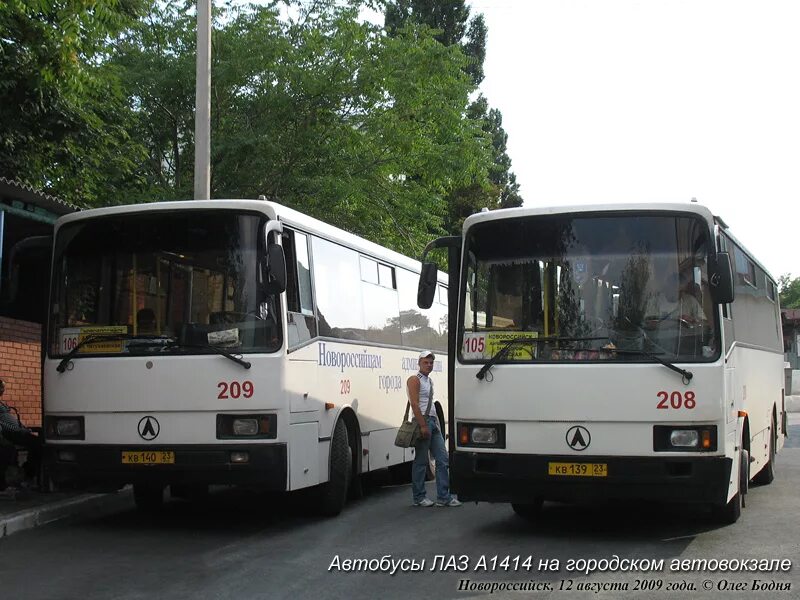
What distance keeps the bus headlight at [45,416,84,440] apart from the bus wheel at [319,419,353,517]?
253cm

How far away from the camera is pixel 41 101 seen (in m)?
14.4

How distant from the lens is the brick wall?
1817cm

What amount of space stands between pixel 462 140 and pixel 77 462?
14.3 m

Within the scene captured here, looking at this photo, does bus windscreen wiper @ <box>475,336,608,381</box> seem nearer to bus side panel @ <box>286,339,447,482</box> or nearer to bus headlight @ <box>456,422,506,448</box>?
bus headlight @ <box>456,422,506,448</box>

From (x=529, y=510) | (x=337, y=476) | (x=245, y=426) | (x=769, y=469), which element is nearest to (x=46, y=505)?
(x=245, y=426)

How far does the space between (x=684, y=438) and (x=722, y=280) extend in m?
1.34

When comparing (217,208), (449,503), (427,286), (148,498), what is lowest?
(449,503)

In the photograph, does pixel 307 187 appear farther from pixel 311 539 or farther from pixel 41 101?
pixel 311 539

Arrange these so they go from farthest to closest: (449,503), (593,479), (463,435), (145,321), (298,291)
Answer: (449,503), (298,291), (145,321), (463,435), (593,479)

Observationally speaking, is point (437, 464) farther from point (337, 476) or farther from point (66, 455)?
point (66, 455)

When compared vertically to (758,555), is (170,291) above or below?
above

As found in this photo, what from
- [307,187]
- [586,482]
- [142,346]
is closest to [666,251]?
[586,482]

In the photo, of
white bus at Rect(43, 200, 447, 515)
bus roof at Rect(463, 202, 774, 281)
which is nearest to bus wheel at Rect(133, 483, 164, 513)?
white bus at Rect(43, 200, 447, 515)

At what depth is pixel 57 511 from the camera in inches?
453
